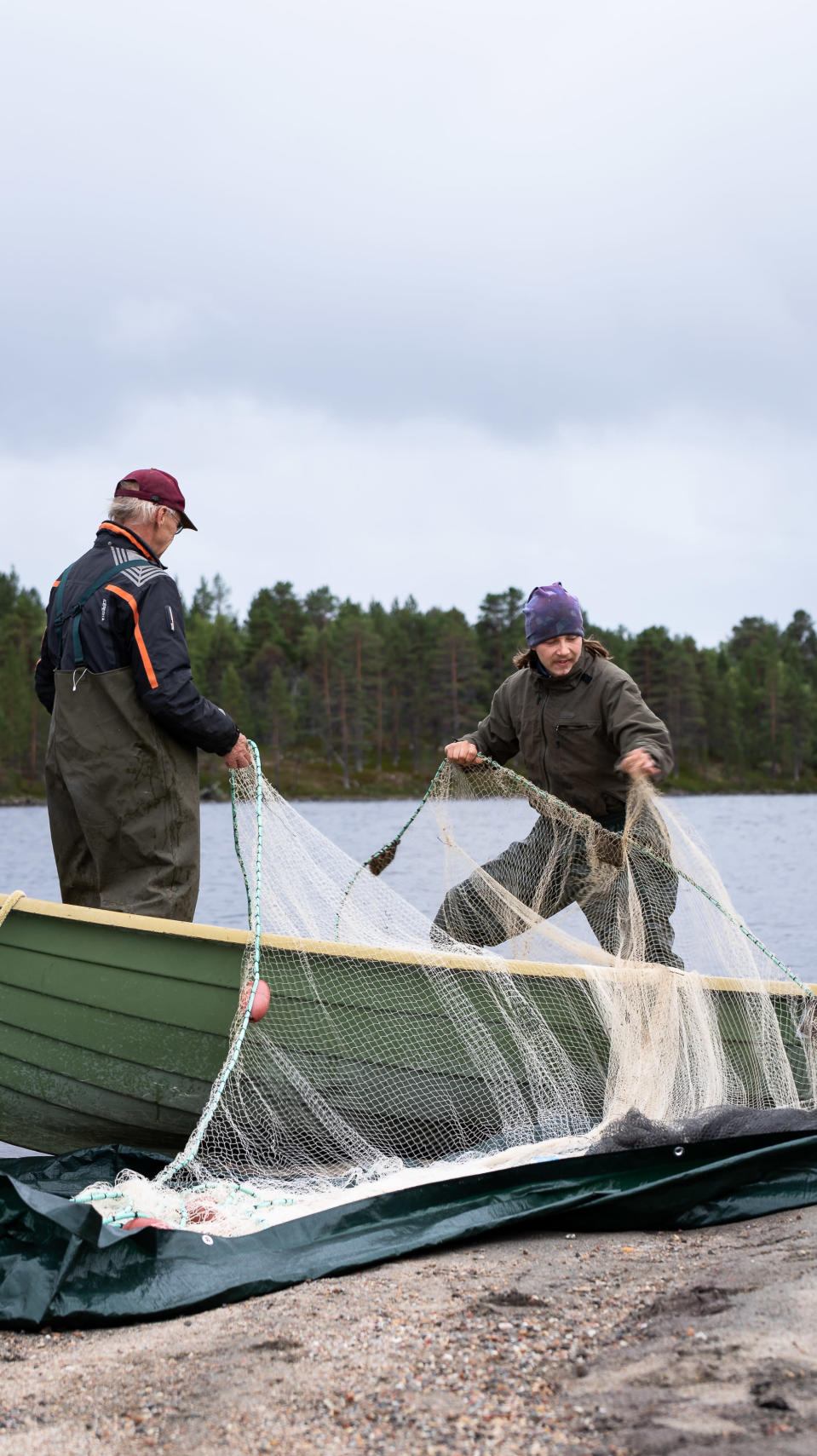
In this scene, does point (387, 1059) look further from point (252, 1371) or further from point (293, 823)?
point (252, 1371)

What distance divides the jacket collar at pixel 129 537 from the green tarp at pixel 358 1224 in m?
2.42

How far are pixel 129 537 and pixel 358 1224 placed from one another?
276 centimetres

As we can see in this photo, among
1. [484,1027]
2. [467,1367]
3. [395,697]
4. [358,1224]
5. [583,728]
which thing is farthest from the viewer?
[395,697]

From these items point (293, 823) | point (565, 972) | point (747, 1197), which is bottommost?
point (747, 1197)

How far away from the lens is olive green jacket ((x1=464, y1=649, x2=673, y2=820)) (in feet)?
16.9

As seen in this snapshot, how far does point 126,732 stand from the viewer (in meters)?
4.73

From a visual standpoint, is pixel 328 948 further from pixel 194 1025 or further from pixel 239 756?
pixel 239 756

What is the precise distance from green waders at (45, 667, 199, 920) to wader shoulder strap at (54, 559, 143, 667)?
0.26 ft

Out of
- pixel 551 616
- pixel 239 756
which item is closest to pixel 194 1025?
pixel 239 756

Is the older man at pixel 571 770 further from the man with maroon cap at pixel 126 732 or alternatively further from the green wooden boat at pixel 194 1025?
the man with maroon cap at pixel 126 732

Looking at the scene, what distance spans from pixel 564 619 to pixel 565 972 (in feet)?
4.86

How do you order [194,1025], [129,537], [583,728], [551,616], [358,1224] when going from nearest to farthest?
[358,1224] < [194,1025] < [129,537] < [551,616] < [583,728]

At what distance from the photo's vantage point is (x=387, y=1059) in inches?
188

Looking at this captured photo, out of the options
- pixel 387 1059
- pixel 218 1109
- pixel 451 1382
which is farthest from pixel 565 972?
pixel 451 1382
